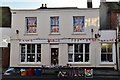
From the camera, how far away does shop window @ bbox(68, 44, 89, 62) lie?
28.0 metres

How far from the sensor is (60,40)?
2802 cm

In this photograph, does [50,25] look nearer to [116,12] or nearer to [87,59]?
[87,59]

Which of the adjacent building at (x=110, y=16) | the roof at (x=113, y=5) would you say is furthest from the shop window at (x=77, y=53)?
the roof at (x=113, y=5)

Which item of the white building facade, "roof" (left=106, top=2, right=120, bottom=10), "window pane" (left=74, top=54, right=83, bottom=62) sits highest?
"roof" (left=106, top=2, right=120, bottom=10)

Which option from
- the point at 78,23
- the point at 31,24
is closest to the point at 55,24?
the point at 78,23

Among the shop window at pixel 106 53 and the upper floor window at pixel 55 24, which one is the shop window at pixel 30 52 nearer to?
the upper floor window at pixel 55 24

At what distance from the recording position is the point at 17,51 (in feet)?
93.0

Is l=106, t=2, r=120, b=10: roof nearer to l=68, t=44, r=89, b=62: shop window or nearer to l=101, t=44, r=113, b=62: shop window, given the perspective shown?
→ l=101, t=44, r=113, b=62: shop window

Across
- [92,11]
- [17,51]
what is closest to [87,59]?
[92,11]

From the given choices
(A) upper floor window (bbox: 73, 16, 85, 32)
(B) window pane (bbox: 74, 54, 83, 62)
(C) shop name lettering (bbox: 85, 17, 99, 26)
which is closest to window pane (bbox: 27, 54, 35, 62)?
(B) window pane (bbox: 74, 54, 83, 62)

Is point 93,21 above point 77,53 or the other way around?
above

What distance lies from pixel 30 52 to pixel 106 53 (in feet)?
24.2

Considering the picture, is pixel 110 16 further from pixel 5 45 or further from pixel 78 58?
pixel 5 45

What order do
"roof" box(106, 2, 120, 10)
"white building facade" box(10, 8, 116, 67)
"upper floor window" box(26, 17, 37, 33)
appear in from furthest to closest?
"roof" box(106, 2, 120, 10) → "upper floor window" box(26, 17, 37, 33) → "white building facade" box(10, 8, 116, 67)
